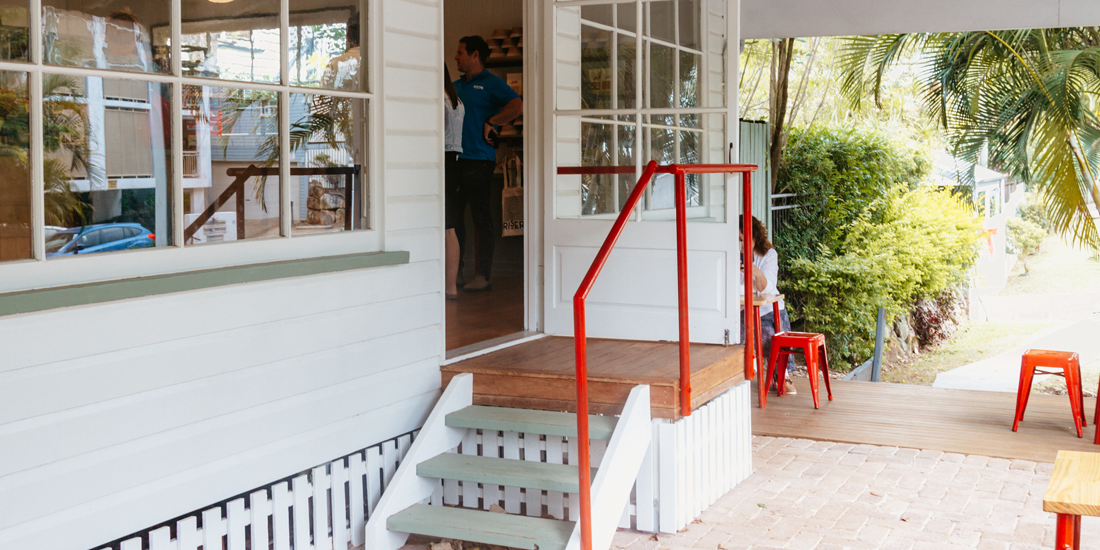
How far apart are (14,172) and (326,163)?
119cm

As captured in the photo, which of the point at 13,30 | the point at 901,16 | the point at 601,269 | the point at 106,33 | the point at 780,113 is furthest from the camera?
the point at 780,113

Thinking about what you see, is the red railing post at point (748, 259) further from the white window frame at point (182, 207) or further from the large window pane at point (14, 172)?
the large window pane at point (14, 172)

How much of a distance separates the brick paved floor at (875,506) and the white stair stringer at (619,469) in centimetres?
27

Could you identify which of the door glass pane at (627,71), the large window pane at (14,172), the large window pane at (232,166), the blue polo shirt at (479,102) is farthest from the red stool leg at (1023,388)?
the large window pane at (14,172)

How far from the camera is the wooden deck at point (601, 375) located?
12.6 ft

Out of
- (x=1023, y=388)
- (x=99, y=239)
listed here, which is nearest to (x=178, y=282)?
(x=99, y=239)

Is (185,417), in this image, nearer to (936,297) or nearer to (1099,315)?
(936,297)

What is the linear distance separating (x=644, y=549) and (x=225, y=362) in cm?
165

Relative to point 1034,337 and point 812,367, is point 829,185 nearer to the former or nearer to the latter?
point 1034,337

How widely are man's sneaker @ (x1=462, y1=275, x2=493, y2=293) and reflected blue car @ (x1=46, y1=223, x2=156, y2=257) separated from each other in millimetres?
3959

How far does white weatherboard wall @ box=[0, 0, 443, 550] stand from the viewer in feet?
8.64

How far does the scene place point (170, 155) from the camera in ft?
9.84

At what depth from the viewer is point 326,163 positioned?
3.61 m

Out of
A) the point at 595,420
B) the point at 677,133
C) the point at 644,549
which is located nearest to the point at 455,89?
the point at 677,133
